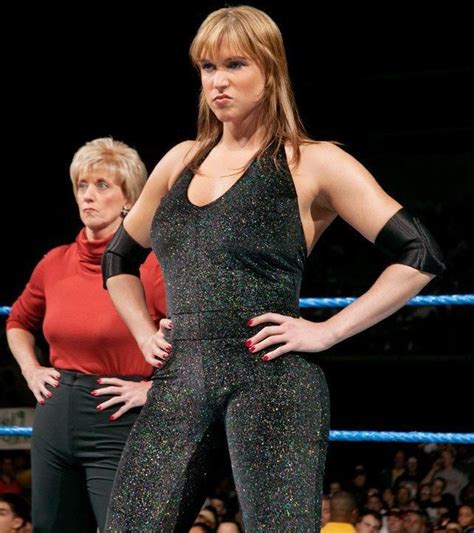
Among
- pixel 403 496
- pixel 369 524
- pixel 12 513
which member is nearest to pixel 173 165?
pixel 12 513

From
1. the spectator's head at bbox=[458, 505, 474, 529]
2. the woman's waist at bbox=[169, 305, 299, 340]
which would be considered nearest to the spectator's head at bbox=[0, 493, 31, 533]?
the spectator's head at bbox=[458, 505, 474, 529]

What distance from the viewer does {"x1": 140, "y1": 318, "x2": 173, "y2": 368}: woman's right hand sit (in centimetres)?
165

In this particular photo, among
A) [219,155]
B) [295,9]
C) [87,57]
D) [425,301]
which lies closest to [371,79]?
[295,9]

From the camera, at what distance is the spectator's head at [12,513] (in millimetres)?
3830

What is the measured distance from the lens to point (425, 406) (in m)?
9.57

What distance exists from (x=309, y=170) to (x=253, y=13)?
0.25 m

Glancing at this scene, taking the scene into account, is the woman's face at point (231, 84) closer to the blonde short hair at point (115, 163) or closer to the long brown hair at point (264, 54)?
the long brown hair at point (264, 54)

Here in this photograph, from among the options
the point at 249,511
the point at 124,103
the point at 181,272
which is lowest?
the point at 249,511

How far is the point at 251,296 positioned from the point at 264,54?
0.37 meters

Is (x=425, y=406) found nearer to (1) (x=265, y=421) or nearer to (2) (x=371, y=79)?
(2) (x=371, y=79)

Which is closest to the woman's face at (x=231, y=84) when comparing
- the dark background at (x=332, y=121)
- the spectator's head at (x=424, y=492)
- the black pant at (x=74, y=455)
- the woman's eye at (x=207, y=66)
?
the woman's eye at (x=207, y=66)

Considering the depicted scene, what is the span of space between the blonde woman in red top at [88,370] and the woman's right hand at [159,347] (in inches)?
17.6

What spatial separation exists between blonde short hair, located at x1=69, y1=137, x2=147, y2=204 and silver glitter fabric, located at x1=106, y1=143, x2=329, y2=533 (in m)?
0.63

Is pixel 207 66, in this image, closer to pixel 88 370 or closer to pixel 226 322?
pixel 226 322
